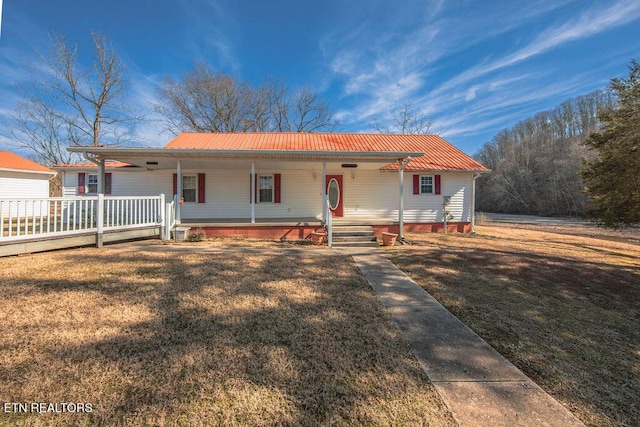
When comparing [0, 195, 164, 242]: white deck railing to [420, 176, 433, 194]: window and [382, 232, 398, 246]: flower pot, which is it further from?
[420, 176, 433, 194]: window


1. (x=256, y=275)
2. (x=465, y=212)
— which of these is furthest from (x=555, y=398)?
(x=465, y=212)

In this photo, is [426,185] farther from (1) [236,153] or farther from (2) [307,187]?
(1) [236,153]

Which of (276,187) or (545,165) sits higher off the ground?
(545,165)

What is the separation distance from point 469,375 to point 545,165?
43117 mm

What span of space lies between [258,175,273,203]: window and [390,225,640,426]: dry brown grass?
6500 mm

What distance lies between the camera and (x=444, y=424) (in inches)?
68.6

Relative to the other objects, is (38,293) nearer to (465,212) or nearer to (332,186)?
(332,186)

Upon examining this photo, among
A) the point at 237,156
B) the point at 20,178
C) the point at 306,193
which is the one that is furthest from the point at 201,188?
the point at 20,178

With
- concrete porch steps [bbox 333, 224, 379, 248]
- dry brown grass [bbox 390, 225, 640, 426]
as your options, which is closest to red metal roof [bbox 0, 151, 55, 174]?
concrete porch steps [bbox 333, 224, 379, 248]

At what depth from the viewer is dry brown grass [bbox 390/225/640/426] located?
219cm

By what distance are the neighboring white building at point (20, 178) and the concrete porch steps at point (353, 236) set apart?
16752 millimetres

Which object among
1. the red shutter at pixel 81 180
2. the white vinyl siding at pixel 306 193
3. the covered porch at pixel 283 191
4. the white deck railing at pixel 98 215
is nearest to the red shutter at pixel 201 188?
the covered porch at pixel 283 191

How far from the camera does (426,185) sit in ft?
41.4

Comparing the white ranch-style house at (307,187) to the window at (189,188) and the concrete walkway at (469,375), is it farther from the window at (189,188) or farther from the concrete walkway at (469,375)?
the concrete walkway at (469,375)
